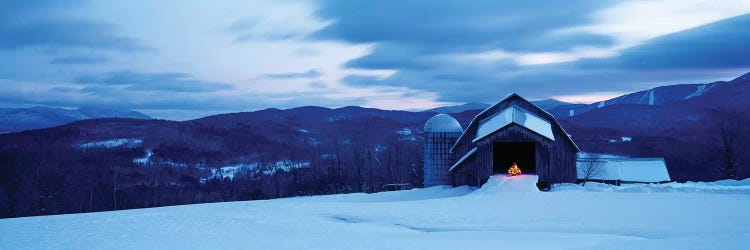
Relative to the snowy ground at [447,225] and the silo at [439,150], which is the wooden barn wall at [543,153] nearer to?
the silo at [439,150]

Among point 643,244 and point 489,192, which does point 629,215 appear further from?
point 489,192

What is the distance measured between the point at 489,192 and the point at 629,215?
261 inches

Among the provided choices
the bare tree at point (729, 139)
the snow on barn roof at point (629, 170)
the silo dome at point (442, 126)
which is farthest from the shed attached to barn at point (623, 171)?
the silo dome at point (442, 126)

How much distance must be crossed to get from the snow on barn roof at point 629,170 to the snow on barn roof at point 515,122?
7.42m

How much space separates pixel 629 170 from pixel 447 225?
2395cm

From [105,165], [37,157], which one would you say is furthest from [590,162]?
[105,165]

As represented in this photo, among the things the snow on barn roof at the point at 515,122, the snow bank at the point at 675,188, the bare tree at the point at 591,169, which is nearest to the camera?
the snow bank at the point at 675,188

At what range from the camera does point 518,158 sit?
32531 millimetres

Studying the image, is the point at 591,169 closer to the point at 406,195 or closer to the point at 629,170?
the point at 629,170

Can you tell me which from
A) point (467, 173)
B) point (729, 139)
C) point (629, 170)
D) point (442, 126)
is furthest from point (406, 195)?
point (729, 139)

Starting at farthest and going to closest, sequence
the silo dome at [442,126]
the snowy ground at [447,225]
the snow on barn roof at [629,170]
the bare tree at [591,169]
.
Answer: the snow on barn roof at [629,170] < the bare tree at [591,169] < the silo dome at [442,126] < the snowy ground at [447,225]

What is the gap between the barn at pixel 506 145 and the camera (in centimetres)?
2447

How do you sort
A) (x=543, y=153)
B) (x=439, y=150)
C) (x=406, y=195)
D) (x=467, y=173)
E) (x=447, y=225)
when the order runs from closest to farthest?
(x=447, y=225) < (x=543, y=153) < (x=406, y=195) < (x=467, y=173) < (x=439, y=150)

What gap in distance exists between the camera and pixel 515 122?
24.1 meters
